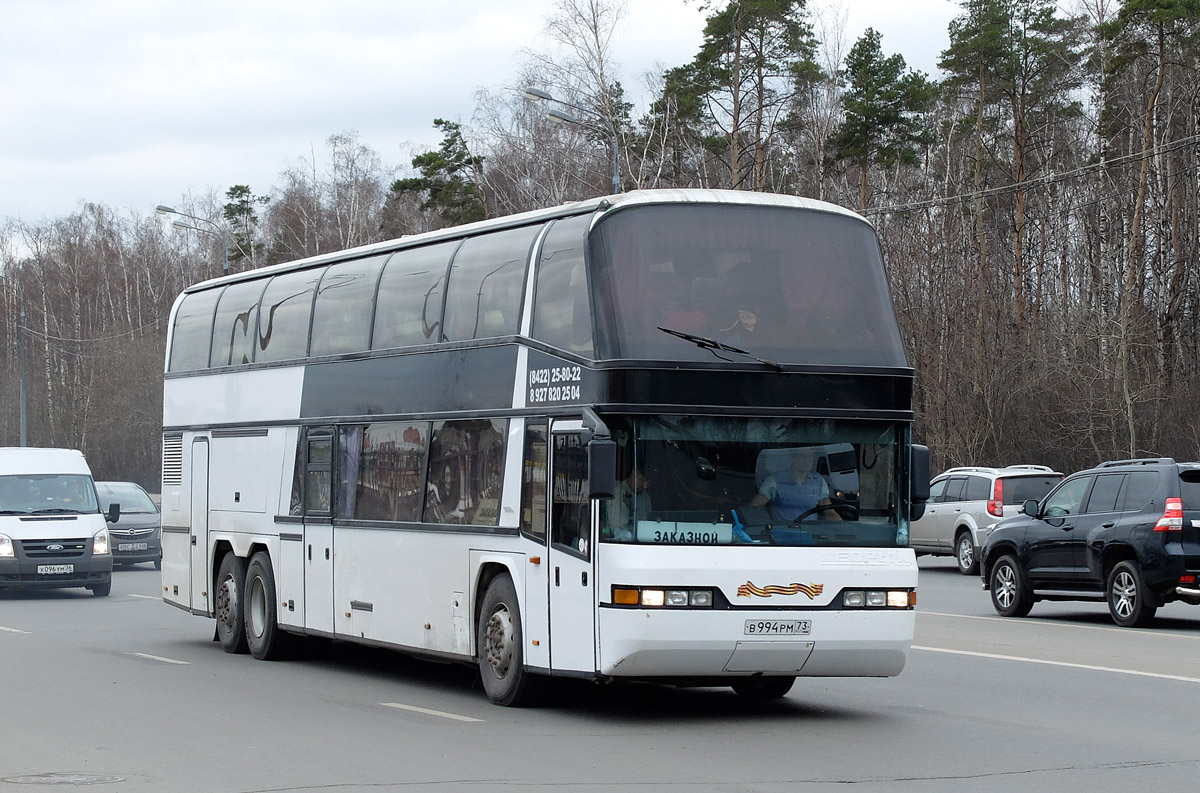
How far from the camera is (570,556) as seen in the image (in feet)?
36.8

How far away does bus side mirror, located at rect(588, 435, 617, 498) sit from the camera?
1052cm

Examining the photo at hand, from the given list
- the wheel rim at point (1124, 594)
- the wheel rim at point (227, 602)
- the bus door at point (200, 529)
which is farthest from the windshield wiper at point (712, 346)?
the wheel rim at point (1124, 594)

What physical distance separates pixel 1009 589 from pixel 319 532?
9574 mm

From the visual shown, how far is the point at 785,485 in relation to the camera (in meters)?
11.2

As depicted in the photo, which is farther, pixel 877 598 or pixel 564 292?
pixel 564 292

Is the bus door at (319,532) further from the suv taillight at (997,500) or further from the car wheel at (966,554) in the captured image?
the car wheel at (966,554)

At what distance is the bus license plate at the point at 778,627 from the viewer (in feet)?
35.5

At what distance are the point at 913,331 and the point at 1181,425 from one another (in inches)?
382

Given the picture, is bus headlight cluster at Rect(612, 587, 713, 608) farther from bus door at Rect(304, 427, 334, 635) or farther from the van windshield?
the van windshield

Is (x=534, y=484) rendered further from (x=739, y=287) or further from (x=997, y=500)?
(x=997, y=500)

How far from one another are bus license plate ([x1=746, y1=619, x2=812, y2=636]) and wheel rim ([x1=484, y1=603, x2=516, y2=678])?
1.93m

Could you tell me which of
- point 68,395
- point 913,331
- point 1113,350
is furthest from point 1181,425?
point 68,395

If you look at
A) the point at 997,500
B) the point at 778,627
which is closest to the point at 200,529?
the point at 778,627

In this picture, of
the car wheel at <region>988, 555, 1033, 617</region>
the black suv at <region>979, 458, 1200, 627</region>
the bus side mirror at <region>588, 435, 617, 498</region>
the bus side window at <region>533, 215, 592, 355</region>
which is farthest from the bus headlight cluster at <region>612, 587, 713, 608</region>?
the car wheel at <region>988, 555, 1033, 617</region>
